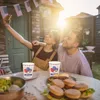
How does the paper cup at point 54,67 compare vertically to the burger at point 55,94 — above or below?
above

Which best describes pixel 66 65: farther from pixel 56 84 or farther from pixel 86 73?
pixel 56 84

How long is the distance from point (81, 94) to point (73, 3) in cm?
700

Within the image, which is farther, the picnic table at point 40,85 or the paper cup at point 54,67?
the paper cup at point 54,67

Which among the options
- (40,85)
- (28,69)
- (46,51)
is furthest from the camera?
(46,51)

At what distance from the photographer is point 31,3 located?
599 centimetres

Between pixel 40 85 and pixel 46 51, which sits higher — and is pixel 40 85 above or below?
below

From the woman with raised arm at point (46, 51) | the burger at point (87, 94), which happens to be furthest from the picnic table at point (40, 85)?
the woman with raised arm at point (46, 51)

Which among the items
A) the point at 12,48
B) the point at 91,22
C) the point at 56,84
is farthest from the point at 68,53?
the point at 91,22

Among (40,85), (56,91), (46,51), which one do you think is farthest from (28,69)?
(46,51)

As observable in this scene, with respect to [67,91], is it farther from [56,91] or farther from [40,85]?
[40,85]

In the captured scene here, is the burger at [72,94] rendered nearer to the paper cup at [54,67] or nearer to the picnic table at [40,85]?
the picnic table at [40,85]

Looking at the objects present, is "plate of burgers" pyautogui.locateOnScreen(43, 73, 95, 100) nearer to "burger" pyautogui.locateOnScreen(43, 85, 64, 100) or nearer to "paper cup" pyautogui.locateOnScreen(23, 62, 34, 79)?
"burger" pyautogui.locateOnScreen(43, 85, 64, 100)

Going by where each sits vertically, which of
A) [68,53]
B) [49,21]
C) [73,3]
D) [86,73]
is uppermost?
[73,3]

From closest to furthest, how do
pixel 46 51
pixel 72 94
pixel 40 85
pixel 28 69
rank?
pixel 72 94 < pixel 40 85 < pixel 28 69 < pixel 46 51
